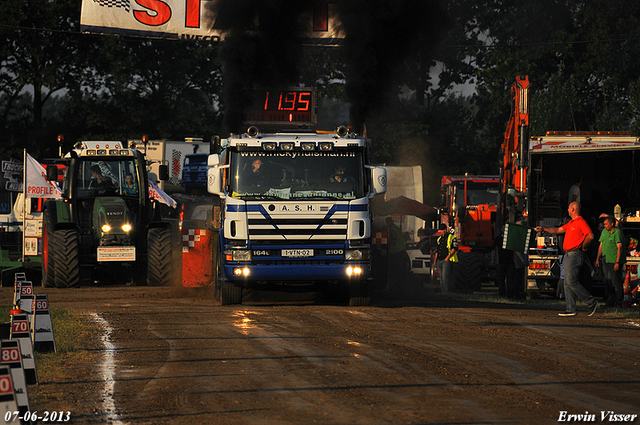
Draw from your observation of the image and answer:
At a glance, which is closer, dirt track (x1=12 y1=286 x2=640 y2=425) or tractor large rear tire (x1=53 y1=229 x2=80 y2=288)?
dirt track (x1=12 y1=286 x2=640 y2=425)

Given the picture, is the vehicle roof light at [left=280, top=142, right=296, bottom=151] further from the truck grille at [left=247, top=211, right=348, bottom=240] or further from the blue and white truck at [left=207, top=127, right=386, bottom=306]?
→ the truck grille at [left=247, top=211, right=348, bottom=240]

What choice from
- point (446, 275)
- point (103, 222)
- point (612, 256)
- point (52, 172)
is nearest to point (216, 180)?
point (52, 172)

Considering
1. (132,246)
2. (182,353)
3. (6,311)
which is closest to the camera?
(182,353)

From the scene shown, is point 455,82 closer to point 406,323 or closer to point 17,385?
point 406,323

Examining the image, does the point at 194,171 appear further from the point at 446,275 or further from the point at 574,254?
the point at 574,254

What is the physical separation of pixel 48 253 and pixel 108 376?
1208 cm

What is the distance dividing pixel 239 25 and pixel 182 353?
63.5ft

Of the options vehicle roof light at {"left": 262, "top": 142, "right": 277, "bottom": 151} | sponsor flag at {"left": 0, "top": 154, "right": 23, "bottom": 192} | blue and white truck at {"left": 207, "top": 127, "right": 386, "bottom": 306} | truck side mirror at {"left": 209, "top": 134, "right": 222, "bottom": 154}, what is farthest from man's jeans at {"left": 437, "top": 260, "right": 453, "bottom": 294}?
sponsor flag at {"left": 0, "top": 154, "right": 23, "bottom": 192}

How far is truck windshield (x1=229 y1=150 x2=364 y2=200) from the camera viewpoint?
53.4 ft

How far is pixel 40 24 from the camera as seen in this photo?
45.6 metres

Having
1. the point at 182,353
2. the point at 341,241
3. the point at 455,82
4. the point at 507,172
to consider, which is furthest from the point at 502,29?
the point at 182,353

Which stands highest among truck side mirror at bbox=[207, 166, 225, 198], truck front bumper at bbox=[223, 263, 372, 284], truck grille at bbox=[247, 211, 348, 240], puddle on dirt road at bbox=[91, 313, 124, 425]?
truck side mirror at bbox=[207, 166, 225, 198]

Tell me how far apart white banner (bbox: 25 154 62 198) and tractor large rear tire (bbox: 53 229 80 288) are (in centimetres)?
308

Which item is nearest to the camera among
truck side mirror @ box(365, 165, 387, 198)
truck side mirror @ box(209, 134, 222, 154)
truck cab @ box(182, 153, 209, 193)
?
truck side mirror @ box(365, 165, 387, 198)
